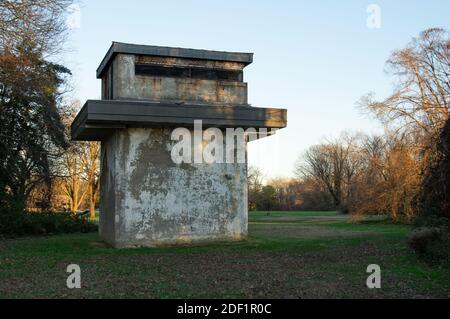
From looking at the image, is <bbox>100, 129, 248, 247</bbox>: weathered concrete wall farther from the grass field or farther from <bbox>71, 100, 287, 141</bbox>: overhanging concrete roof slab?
the grass field

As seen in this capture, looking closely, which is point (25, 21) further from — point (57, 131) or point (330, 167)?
point (330, 167)

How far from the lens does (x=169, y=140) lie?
18.5 m

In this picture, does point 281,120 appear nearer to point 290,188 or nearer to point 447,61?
point 447,61

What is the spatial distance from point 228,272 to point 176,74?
9.11 metres

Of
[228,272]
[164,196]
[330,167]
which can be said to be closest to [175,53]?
[164,196]

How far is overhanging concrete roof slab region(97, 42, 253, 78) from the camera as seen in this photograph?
1831 cm

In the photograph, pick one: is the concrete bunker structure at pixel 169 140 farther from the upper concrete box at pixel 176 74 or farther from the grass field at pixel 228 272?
the grass field at pixel 228 272

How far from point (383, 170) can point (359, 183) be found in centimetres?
213

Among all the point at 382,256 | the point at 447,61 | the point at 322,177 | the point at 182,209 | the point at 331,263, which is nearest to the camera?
the point at 331,263

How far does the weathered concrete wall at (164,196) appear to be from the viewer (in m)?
17.9

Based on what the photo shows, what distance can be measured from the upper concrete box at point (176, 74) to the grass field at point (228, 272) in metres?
5.56

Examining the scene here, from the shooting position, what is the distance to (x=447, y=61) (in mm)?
30484

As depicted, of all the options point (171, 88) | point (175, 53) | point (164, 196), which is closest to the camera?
point (164, 196)

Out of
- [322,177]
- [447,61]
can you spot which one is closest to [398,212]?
[447,61]
